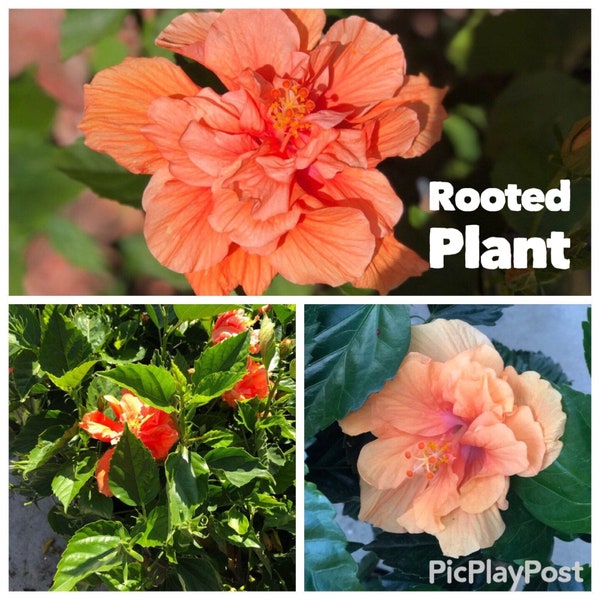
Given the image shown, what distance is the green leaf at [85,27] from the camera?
121 cm

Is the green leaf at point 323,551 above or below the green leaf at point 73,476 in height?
below

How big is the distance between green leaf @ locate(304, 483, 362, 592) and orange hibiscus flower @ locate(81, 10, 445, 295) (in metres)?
0.31

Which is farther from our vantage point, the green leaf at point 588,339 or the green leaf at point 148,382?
the green leaf at point 588,339

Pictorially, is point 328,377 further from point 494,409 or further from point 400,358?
point 494,409

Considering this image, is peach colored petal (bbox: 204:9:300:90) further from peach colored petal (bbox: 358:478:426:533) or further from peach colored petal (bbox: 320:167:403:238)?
peach colored petal (bbox: 358:478:426:533)

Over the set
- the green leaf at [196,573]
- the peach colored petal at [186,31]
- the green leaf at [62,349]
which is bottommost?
the green leaf at [196,573]

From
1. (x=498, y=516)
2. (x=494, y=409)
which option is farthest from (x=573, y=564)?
(x=494, y=409)

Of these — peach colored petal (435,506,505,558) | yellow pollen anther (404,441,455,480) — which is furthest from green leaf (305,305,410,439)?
peach colored petal (435,506,505,558)

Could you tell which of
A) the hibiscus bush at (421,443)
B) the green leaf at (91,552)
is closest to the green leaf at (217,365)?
the hibiscus bush at (421,443)

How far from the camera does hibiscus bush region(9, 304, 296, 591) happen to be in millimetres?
1147

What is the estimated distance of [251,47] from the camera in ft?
3.87

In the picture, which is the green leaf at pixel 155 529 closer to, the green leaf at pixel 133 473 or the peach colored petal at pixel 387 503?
the green leaf at pixel 133 473

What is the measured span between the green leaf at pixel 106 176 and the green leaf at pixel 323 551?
47 centimetres

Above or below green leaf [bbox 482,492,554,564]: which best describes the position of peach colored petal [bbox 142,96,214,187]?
above
